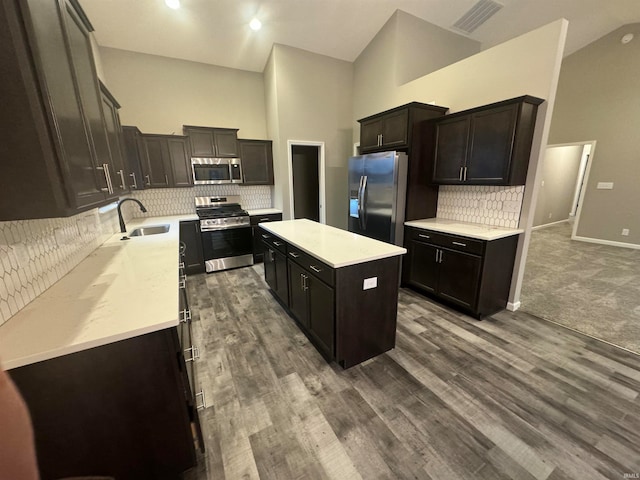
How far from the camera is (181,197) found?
14.5 ft

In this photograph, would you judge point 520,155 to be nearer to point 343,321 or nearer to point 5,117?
point 343,321

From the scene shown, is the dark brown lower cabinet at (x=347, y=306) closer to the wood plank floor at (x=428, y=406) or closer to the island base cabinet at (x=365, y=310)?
the island base cabinet at (x=365, y=310)

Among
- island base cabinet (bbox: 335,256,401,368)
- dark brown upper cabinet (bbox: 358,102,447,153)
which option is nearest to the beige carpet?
island base cabinet (bbox: 335,256,401,368)

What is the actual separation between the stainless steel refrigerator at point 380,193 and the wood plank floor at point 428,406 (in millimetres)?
1282

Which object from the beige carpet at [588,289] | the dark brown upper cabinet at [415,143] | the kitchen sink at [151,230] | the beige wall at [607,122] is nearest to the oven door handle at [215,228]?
the kitchen sink at [151,230]

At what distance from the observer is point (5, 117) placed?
0.84 m

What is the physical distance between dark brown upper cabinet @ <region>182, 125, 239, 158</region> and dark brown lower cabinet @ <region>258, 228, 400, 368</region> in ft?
9.30

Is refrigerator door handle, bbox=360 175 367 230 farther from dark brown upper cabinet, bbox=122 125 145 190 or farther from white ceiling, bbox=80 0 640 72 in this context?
dark brown upper cabinet, bbox=122 125 145 190

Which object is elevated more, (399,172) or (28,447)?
(399,172)

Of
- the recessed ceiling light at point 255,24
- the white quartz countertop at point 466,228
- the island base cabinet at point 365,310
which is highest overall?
the recessed ceiling light at point 255,24

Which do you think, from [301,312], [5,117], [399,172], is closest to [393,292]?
[301,312]

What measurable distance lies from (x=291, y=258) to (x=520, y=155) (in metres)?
2.50

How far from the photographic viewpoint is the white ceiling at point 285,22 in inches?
130

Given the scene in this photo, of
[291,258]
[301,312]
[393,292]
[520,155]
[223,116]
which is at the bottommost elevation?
[301,312]
